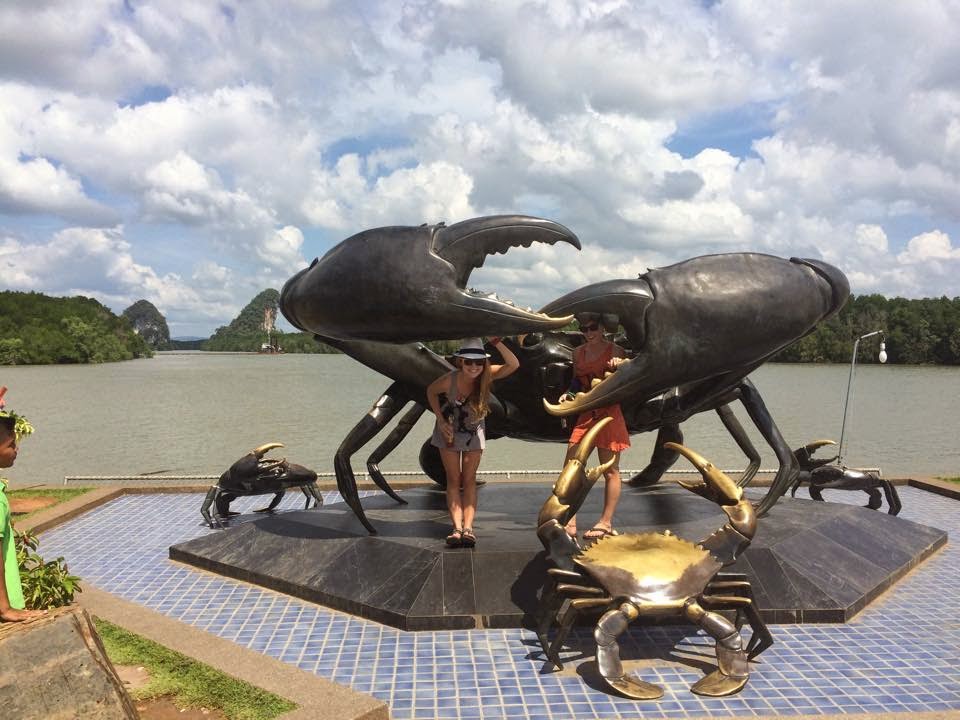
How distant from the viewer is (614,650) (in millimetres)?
3910

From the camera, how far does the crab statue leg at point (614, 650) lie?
151 inches

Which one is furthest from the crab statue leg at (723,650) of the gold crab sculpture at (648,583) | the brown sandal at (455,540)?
the brown sandal at (455,540)

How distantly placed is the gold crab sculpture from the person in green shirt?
2537 mm

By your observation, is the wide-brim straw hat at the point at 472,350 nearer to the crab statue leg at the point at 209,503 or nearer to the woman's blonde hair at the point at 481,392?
the woman's blonde hair at the point at 481,392

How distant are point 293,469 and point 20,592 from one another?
4407 mm

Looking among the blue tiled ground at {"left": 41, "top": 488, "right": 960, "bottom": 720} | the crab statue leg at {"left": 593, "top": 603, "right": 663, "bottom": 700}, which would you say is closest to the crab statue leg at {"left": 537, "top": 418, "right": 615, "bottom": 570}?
the crab statue leg at {"left": 593, "top": 603, "right": 663, "bottom": 700}

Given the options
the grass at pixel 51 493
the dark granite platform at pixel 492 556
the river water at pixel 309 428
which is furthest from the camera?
the river water at pixel 309 428

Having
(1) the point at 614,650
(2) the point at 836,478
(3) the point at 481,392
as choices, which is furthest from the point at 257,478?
(2) the point at 836,478

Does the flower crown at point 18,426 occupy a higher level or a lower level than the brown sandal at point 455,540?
higher

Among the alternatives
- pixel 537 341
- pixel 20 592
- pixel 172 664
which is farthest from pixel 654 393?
pixel 20 592

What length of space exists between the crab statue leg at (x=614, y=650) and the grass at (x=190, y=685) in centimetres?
157

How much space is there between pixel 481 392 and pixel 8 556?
2.92 m

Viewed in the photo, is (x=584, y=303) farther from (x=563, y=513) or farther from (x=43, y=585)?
(x=43, y=585)

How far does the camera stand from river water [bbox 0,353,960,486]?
1499 centimetres
